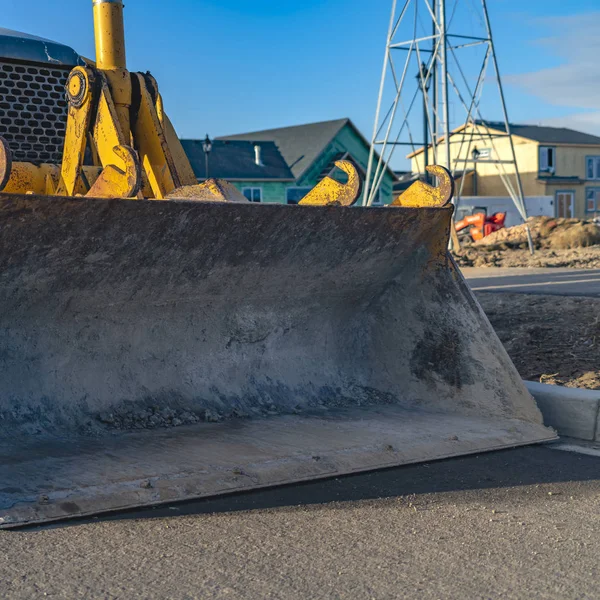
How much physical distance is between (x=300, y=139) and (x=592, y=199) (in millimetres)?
20066

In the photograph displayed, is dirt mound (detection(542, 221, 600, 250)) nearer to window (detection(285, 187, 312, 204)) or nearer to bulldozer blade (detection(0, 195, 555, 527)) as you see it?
window (detection(285, 187, 312, 204))

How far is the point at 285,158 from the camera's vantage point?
38500 millimetres

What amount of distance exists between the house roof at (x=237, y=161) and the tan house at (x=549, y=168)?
12944 millimetres

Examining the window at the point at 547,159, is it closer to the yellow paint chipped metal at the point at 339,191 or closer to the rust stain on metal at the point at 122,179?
the yellow paint chipped metal at the point at 339,191

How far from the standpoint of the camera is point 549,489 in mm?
3947

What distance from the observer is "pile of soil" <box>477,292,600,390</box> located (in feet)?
21.0

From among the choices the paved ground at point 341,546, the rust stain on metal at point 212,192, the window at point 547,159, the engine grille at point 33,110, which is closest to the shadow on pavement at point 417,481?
the paved ground at point 341,546

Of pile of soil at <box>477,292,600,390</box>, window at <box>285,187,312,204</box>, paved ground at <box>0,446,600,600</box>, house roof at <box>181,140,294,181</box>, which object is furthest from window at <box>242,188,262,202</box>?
paved ground at <box>0,446,600,600</box>

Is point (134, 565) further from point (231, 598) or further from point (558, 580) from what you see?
point (558, 580)

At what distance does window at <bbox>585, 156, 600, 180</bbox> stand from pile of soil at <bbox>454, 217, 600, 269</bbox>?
26902mm

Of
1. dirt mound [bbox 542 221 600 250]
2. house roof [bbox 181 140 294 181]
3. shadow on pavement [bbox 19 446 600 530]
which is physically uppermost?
house roof [bbox 181 140 294 181]

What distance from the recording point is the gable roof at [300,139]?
124 ft

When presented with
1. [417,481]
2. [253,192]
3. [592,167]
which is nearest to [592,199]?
[592,167]

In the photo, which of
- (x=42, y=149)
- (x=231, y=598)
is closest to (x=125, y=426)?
(x=231, y=598)
